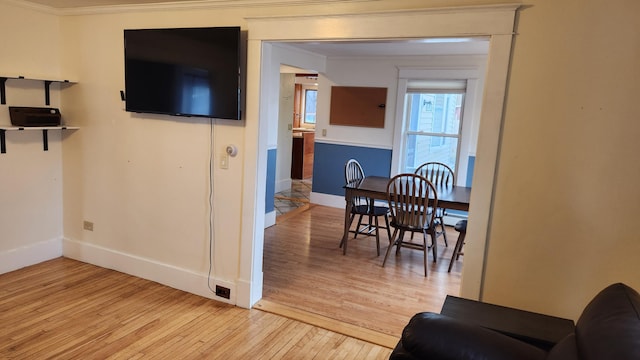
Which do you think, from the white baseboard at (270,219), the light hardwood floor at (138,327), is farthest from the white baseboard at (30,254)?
the white baseboard at (270,219)

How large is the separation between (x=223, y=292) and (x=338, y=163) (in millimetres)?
3512

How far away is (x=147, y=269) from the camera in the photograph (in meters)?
3.52

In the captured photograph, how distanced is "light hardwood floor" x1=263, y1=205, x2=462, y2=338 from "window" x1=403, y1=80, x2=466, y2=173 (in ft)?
4.34

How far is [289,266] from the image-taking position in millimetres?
4012

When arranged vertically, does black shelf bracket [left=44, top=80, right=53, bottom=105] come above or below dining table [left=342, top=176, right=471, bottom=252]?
above

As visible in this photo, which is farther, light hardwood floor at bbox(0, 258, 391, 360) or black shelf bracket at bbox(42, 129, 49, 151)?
black shelf bracket at bbox(42, 129, 49, 151)

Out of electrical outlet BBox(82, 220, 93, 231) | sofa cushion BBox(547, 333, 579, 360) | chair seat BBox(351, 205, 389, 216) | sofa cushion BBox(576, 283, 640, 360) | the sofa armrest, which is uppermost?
sofa cushion BBox(576, 283, 640, 360)

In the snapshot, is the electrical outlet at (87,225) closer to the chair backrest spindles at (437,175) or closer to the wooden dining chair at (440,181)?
the wooden dining chair at (440,181)

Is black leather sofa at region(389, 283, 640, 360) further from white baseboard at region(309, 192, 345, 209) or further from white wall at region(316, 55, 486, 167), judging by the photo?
white baseboard at region(309, 192, 345, 209)

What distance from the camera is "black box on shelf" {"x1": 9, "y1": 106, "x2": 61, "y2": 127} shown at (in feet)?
10.9

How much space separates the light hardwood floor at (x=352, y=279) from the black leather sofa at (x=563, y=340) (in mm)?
1238

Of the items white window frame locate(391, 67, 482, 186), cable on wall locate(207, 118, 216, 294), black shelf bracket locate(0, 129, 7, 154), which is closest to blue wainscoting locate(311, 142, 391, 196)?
white window frame locate(391, 67, 482, 186)

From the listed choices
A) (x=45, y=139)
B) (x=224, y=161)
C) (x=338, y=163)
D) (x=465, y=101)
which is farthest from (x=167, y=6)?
(x=465, y=101)

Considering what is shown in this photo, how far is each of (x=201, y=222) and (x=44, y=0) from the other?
2.12 metres
